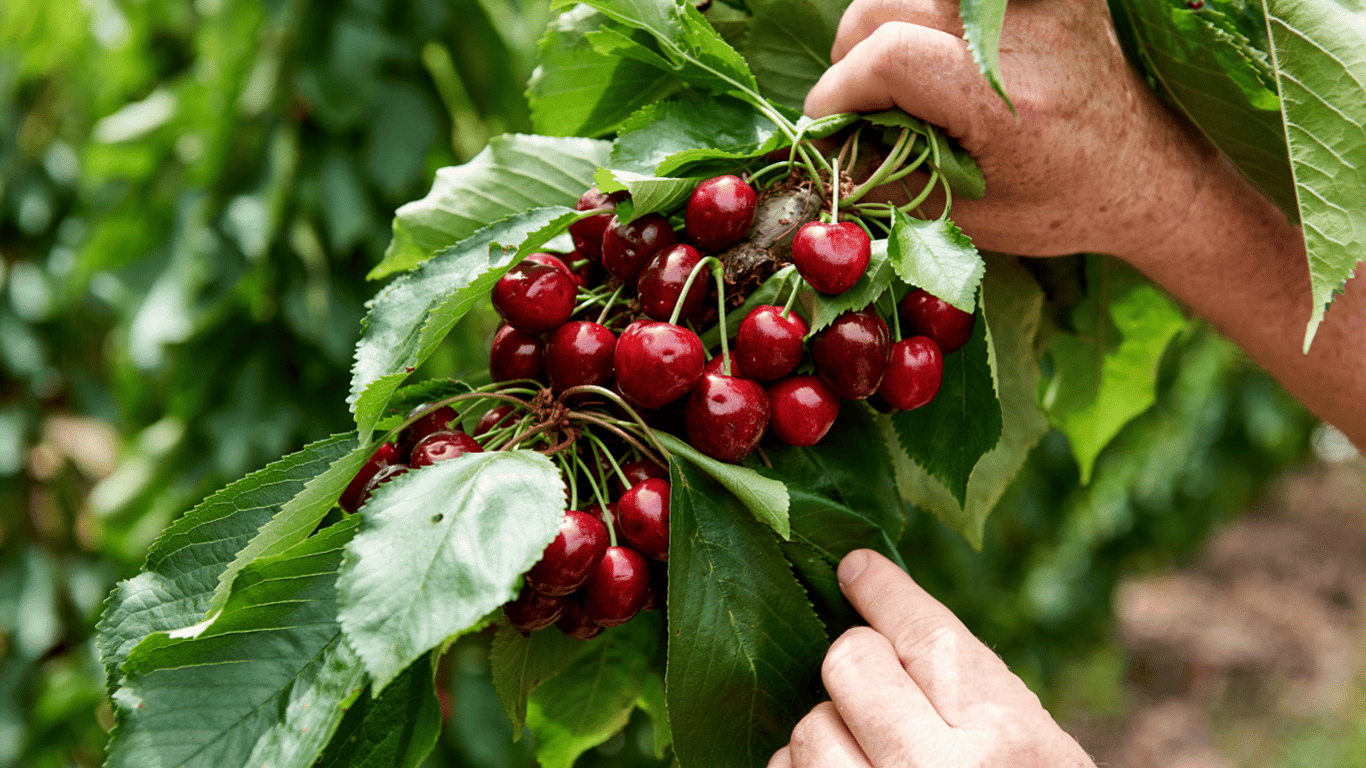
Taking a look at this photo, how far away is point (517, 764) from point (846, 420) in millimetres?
1435

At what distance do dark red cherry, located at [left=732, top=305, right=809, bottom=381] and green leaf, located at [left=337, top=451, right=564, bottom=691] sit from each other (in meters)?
0.16

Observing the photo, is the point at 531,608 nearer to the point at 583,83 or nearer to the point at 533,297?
the point at 533,297

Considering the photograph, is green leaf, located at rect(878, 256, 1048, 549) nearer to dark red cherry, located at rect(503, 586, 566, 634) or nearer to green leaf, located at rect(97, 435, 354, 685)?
dark red cherry, located at rect(503, 586, 566, 634)

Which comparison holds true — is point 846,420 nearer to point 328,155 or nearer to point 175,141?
point 328,155

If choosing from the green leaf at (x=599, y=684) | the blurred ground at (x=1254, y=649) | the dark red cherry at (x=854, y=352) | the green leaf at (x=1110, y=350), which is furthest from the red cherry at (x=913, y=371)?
the blurred ground at (x=1254, y=649)

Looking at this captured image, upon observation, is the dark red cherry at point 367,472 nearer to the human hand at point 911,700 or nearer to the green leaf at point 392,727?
the green leaf at point 392,727

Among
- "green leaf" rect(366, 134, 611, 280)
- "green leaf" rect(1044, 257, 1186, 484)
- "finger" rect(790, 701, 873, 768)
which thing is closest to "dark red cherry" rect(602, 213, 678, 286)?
"green leaf" rect(366, 134, 611, 280)

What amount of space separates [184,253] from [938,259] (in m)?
1.65

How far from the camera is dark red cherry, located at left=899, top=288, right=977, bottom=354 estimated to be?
0.66 m

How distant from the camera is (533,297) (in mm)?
631

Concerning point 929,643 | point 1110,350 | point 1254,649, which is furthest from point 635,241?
point 1254,649

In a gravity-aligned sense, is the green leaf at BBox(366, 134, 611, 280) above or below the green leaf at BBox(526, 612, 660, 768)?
above

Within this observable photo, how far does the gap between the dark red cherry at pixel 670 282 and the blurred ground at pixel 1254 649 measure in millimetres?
4055

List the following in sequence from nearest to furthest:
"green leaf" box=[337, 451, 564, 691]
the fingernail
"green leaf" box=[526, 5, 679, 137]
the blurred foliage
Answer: "green leaf" box=[337, 451, 564, 691], the fingernail, "green leaf" box=[526, 5, 679, 137], the blurred foliage
